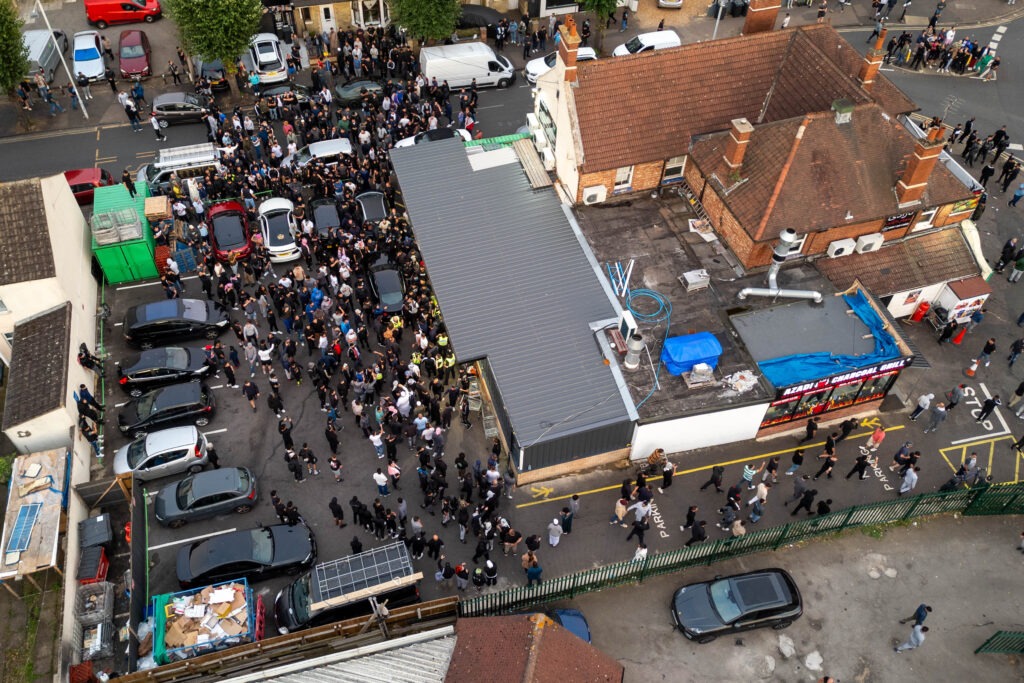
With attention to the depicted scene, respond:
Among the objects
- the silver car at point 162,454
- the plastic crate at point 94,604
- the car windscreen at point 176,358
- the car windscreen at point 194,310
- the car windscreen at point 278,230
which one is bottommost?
the plastic crate at point 94,604

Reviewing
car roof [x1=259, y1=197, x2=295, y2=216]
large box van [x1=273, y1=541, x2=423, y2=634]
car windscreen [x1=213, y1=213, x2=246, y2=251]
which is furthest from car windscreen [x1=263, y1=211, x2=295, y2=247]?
large box van [x1=273, y1=541, x2=423, y2=634]

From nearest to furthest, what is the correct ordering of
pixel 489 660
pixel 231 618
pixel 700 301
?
pixel 489 660 → pixel 231 618 → pixel 700 301

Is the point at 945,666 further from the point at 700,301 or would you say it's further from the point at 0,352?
the point at 0,352

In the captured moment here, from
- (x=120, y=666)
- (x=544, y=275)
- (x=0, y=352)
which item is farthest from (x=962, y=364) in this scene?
(x=0, y=352)

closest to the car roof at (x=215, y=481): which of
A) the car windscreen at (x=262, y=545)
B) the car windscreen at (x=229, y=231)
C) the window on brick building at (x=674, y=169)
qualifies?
the car windscreen at (x=262, y=545)

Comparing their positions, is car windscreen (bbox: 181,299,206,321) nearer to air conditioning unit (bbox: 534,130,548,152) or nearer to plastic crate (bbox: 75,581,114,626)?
plastic crate (bbox: 75,581,114,626)

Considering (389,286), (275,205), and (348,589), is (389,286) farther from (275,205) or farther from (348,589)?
(348,589)

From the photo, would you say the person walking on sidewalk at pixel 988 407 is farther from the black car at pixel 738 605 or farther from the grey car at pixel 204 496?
the grey car at pixel 204 496
